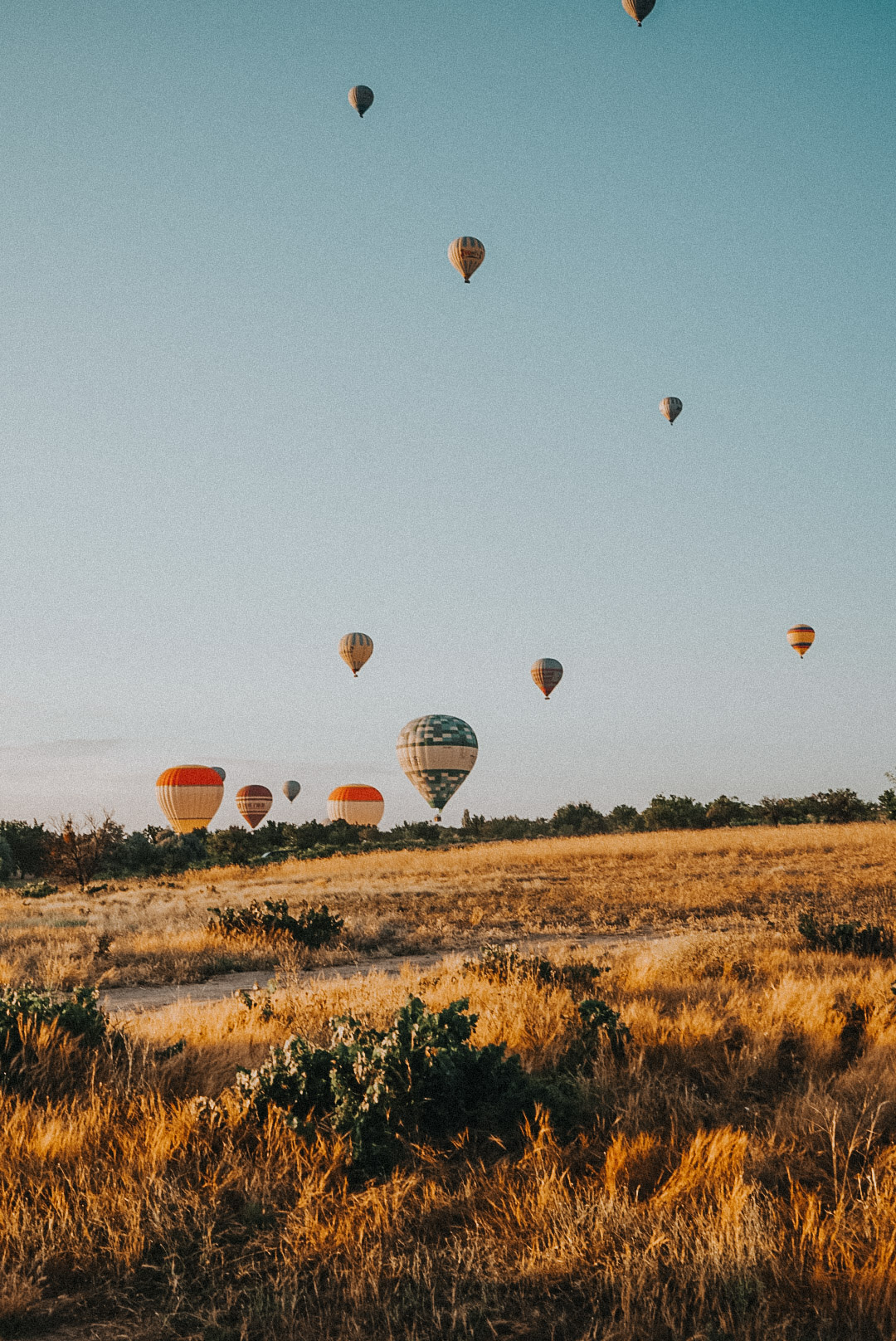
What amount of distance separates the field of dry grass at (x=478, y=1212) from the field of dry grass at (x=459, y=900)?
24.7 ft

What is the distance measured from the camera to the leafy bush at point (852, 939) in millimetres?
12727

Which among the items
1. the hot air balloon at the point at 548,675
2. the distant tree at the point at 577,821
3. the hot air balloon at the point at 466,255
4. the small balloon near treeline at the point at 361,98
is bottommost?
the distant tree at the point at 577,821

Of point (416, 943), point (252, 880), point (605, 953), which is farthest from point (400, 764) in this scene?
point (605, 953)

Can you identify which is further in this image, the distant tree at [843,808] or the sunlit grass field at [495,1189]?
the distant tree at [843,808]

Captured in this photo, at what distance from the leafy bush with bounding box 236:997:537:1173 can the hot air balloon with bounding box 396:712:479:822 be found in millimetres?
45966

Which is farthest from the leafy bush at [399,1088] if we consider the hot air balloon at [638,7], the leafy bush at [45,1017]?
the hot air balloon at [638,7]

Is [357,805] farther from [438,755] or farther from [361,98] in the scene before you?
[361,98]

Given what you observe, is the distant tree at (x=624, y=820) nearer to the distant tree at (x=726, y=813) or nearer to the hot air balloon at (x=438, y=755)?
the distant tree at (x=726, y=813)

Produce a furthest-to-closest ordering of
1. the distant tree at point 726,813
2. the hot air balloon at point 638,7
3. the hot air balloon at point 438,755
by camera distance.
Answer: the distant tree at point 726,813 → the hot air balloon at point 438,755 → the hot air balloon at point 638,7

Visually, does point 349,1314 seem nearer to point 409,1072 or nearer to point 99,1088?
point 409,1072

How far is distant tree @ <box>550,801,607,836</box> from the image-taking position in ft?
264

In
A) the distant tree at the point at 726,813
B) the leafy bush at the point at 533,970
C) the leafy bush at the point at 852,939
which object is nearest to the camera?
the leafy bush at the point at 533,970

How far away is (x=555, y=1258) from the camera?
3.92 metres

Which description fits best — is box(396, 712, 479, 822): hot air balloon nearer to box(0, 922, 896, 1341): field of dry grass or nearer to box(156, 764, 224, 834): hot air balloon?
box(156, 764, 224, 834): hot air balloon
